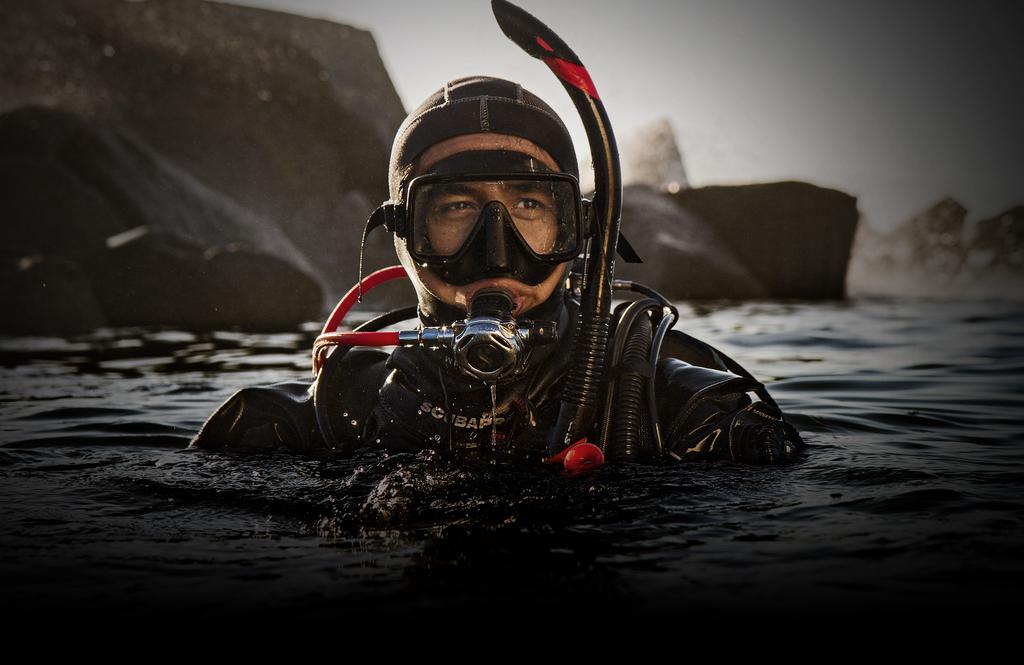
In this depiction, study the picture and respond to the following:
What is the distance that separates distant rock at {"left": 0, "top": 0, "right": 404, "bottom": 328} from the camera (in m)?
11.8

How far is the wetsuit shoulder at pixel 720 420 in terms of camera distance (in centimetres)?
243

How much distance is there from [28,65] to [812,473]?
820 inches

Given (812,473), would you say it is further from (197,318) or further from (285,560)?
(197,318)

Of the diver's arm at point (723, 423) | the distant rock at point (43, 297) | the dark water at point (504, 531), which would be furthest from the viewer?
the distant rock at point (43, 297)

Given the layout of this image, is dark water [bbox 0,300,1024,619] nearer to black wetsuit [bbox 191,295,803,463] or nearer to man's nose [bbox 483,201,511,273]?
black wetsuit [bbox 191,295,803,463]

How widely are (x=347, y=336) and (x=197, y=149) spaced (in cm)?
1866

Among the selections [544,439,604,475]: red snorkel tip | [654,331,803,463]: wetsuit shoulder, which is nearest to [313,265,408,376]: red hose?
[544,439,604,475]: red snorkel tip

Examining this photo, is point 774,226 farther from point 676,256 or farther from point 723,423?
point 723,423

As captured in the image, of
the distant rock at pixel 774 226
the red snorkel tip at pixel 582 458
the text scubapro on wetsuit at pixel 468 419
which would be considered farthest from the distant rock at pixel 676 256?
the red snorkel tip at pixel 582 458

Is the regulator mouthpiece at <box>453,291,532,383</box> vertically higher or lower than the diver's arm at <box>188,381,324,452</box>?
higher

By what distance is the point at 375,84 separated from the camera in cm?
2248

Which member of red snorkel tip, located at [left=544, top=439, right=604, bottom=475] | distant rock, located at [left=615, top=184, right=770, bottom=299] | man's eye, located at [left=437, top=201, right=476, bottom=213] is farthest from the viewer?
distant rock, located at [left=615, top=184, right=770, bottom=299]

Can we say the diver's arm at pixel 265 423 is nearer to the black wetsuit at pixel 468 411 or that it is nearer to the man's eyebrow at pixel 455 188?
the black wetsuit at pixel 468 411

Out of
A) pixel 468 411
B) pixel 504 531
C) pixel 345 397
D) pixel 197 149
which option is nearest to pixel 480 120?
pixel 468 411
